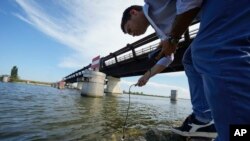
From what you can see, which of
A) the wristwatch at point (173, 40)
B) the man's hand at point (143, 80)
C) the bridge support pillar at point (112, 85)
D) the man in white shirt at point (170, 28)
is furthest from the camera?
the bridge support pillar at point (112, 85)

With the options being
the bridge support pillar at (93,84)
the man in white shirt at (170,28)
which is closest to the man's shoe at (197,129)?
the man in white shirt at (170,28)

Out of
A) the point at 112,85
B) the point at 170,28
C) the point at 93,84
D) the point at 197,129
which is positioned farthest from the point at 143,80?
the point at 112,85

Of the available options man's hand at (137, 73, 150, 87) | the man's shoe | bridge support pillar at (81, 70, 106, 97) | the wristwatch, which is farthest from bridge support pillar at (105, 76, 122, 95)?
the wristwatch

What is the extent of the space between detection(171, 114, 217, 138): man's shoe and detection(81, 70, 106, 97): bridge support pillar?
19.3 metres

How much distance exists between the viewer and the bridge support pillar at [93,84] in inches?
850

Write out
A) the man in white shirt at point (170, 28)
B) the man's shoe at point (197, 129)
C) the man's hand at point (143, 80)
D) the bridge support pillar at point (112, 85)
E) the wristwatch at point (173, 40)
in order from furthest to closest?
the bridge support pillar at point (112, 85) → the man's hand at point (143, 80) → the man's shoe at point (197, 129) → the wristwatch at point (173, 40) → the man in white shirt at point (170, 28)

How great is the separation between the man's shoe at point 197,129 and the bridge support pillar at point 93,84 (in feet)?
63.4

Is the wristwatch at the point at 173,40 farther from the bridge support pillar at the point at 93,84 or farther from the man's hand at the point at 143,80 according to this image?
the bridge support pillar at the point at 93,84

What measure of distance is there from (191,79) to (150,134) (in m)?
1.35

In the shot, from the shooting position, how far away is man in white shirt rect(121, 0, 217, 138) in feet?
4.38

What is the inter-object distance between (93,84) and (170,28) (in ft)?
66.7

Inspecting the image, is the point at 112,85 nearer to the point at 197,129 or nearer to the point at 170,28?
the point at 197,129

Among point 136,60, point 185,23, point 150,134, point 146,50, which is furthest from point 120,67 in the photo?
point 185,23

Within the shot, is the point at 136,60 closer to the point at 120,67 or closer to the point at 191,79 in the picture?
the point at 120,67
